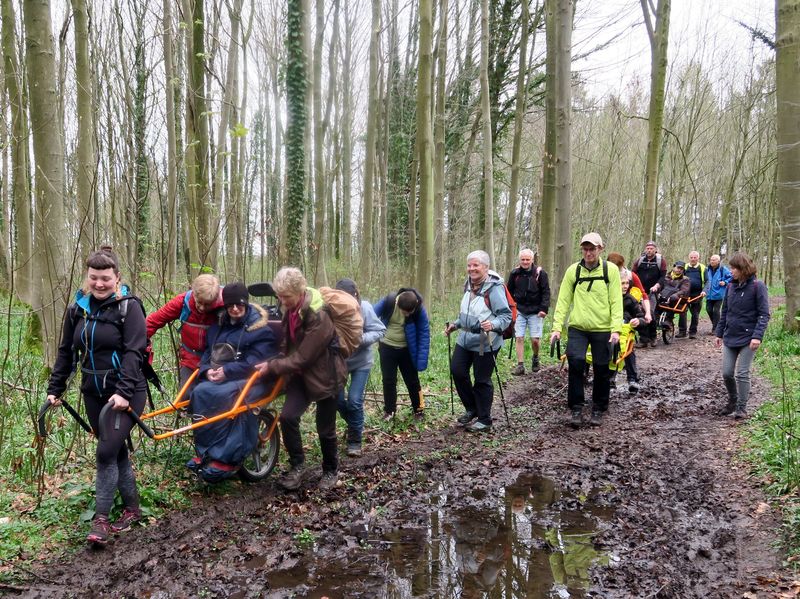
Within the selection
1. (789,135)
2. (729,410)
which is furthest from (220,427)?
(789,135)

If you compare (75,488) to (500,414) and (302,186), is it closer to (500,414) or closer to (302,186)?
(500,414)

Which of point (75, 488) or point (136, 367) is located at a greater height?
point (136, 367)

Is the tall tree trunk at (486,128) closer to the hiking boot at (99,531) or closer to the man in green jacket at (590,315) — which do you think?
the man in green jacket at (590,315)

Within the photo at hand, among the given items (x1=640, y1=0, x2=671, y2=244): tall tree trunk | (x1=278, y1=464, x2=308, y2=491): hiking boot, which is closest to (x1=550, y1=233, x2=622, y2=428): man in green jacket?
(x1=278, y1=464, x2=308, y2=491): hiking boot

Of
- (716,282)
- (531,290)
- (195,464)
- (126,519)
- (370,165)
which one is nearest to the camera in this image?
(126,519)

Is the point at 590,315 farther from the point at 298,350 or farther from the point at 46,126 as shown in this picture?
the point at 46,126

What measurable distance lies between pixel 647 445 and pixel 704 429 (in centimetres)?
104

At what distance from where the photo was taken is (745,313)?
6672mm

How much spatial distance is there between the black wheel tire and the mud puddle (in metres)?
1.36

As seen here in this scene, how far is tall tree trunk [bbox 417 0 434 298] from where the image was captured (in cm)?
856

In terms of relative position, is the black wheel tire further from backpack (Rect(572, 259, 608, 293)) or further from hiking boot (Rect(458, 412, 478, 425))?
backpack (Rect(572, 259, 608, 293))

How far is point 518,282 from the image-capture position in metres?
9.70

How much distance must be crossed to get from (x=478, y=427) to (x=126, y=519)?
3897 mm

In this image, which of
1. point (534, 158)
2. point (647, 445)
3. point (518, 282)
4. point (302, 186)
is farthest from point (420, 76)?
point (534, 158)
